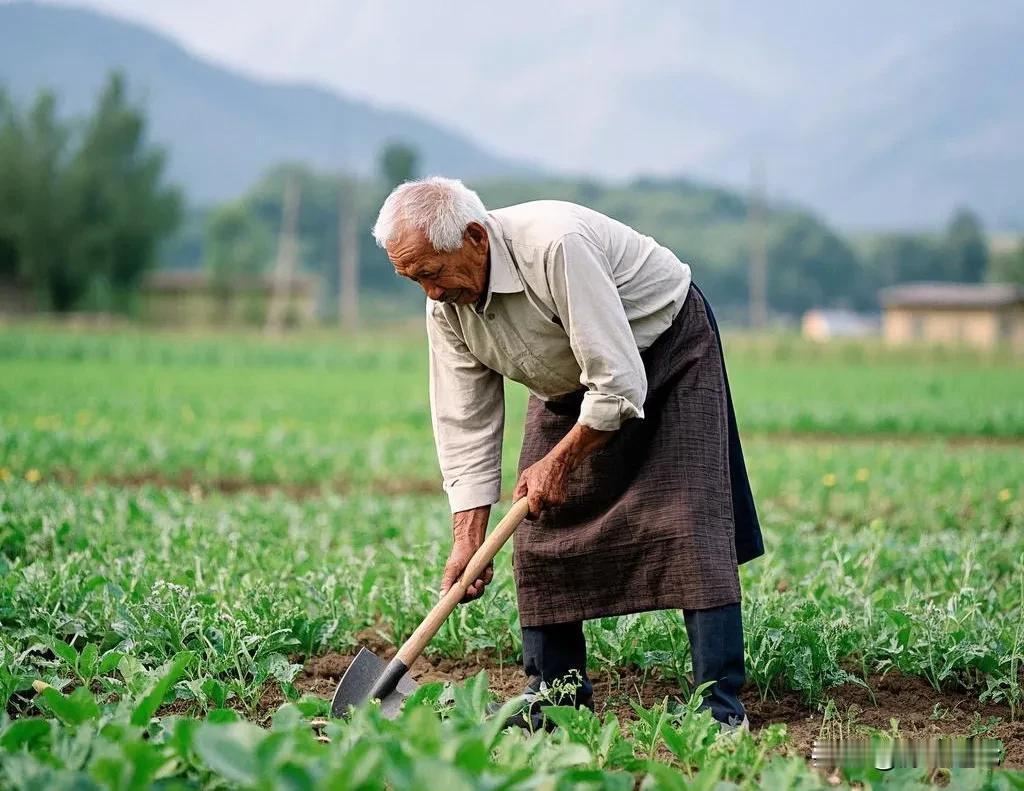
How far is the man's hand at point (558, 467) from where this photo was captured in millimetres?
3484

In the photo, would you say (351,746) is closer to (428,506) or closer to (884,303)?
(428,506)

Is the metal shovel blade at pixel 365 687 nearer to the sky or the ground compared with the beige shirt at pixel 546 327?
A: nearer to the ground

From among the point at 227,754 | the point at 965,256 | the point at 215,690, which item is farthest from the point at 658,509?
the point at 965,256

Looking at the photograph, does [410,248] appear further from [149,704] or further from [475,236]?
[149,704]

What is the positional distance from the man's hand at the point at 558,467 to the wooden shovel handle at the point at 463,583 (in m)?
0.04

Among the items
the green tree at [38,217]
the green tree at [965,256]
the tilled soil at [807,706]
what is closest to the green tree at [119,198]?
the green tree at [38,217]

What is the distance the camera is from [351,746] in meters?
2.66

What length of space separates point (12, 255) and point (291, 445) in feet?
138

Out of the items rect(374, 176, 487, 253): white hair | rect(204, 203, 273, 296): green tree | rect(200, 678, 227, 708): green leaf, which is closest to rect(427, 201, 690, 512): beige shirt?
rect(374, 176, 487, 253): white hair

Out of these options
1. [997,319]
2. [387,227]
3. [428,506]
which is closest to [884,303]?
[997,319]

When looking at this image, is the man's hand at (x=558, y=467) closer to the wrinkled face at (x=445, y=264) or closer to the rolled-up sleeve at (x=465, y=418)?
the rolled-up sleeve at (x=465, y=418)

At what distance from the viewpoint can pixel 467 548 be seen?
3748mm

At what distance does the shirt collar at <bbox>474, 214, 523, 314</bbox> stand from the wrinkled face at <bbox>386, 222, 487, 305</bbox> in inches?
0.9

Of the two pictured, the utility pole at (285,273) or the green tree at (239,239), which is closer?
the utility pole at (285,273)
